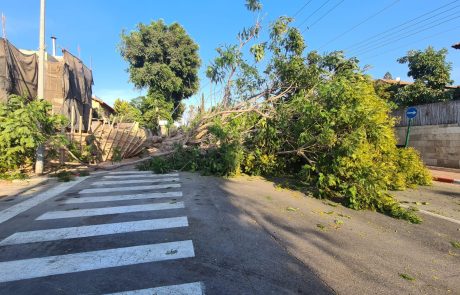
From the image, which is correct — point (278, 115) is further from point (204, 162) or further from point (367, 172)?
point (367, 172)

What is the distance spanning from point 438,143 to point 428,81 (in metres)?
4.82

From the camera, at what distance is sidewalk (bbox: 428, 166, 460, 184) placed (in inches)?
437

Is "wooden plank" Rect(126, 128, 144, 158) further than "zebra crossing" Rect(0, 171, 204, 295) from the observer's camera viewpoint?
Yes

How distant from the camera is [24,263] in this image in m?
3.58

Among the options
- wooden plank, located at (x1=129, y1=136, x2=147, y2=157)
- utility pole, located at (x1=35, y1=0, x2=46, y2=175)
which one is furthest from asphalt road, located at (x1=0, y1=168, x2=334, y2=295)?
wooden plank, located at (x1=129, y1=136, x2=147, y2=157)

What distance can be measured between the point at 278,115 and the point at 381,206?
5082mm

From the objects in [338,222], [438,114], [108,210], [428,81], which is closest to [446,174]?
[438,114]

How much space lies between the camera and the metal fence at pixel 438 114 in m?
12.9

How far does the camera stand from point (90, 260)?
3.69 m

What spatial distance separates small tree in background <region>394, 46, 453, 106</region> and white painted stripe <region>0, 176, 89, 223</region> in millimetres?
16825

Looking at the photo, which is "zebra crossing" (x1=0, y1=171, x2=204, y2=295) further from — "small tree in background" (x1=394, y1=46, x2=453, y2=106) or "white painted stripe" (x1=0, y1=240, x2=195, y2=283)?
"small tree in background" (x1=394, y1=46, x2=453, y2=106)

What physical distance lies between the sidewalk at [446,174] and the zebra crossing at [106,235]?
9853 millimetres

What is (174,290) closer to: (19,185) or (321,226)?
(321,226)

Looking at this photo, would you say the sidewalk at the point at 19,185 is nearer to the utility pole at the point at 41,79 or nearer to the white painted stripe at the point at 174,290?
the utility pole at the point at 41,79
